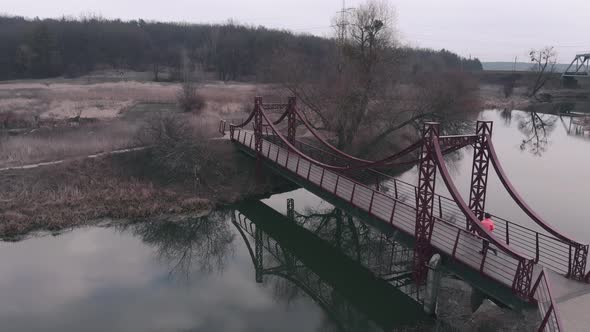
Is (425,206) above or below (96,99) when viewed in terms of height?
below

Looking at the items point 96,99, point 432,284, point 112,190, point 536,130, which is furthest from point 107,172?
point 536,130

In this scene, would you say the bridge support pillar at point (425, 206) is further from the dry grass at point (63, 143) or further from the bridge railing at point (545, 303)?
the dry grass at point (63, 143)

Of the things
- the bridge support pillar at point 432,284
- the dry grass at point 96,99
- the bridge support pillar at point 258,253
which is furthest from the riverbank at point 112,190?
the bridge support pillar at point 432,284

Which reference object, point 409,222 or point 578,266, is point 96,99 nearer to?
point 409,222

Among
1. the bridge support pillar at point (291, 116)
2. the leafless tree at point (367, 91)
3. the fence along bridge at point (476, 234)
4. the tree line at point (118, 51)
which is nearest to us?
the fence along bridge at point (476, 234)

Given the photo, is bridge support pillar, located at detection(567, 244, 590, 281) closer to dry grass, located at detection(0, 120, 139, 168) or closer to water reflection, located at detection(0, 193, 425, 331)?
water reflection, located at detection(0, 193, 425, 331)
